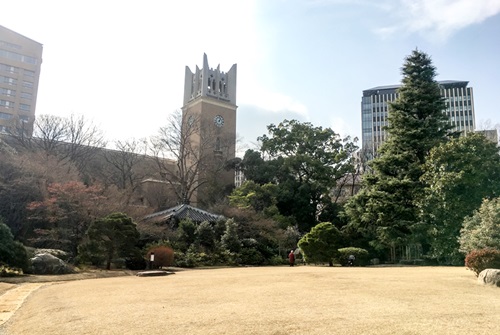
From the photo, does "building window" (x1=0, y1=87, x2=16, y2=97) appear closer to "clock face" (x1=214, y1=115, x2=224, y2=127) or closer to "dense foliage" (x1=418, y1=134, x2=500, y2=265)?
"clock face" (x1=214, y1=115, x2=224, y2=127)

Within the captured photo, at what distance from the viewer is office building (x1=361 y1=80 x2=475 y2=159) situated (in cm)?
7094

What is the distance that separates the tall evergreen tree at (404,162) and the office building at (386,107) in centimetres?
4123

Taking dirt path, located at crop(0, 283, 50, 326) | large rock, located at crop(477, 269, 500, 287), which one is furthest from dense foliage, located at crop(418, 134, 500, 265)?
dirt path, located at crop(0, 283, 50, 326)

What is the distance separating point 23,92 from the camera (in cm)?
5684

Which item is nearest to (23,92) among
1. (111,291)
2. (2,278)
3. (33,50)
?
(33,50)

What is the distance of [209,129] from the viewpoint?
4100 cm

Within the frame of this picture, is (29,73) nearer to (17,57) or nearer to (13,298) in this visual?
(17,57)

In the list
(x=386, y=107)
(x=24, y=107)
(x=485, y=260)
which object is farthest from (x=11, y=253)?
(x=386, y=107)

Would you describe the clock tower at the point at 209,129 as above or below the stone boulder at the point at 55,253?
above

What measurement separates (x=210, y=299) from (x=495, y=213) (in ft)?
38.0

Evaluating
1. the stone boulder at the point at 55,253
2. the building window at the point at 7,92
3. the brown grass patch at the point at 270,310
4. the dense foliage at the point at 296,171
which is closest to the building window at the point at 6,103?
the building window at the point at 7,92

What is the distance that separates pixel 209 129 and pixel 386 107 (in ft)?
120

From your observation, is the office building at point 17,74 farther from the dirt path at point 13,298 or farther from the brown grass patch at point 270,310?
the brown grass patch at point 270,310

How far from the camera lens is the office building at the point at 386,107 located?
70938mm
